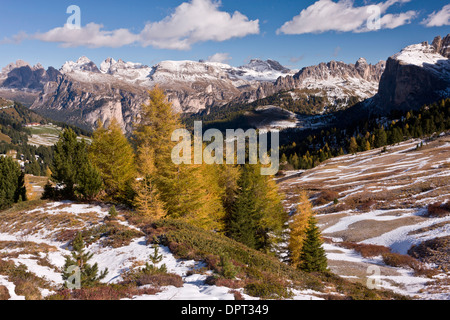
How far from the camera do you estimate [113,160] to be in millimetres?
29672

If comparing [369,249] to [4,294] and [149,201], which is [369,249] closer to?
[149,201]

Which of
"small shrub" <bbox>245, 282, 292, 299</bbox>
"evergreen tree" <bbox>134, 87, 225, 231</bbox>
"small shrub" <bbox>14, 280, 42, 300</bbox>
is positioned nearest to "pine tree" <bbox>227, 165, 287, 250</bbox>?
"evergreen tree" <bbox>134, 87, 225, 231</bbox>

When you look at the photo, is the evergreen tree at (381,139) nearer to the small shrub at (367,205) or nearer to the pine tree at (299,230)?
the small shrub at (367,205)

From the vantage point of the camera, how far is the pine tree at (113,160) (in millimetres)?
28953

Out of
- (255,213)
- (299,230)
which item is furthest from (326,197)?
(255,213)

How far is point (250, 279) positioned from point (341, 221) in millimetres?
36632

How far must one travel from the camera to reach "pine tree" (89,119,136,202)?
29.0m

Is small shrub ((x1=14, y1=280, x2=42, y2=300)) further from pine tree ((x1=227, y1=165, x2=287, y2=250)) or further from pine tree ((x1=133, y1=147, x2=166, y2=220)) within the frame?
pine tree ((x1=227, y1=165, x2=287, y2=250))

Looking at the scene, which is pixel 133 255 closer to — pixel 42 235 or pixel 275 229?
pixel 42 235

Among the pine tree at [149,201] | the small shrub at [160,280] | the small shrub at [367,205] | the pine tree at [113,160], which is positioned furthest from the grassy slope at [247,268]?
the small shrub at [367,205]

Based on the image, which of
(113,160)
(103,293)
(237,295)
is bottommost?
(237,295)
